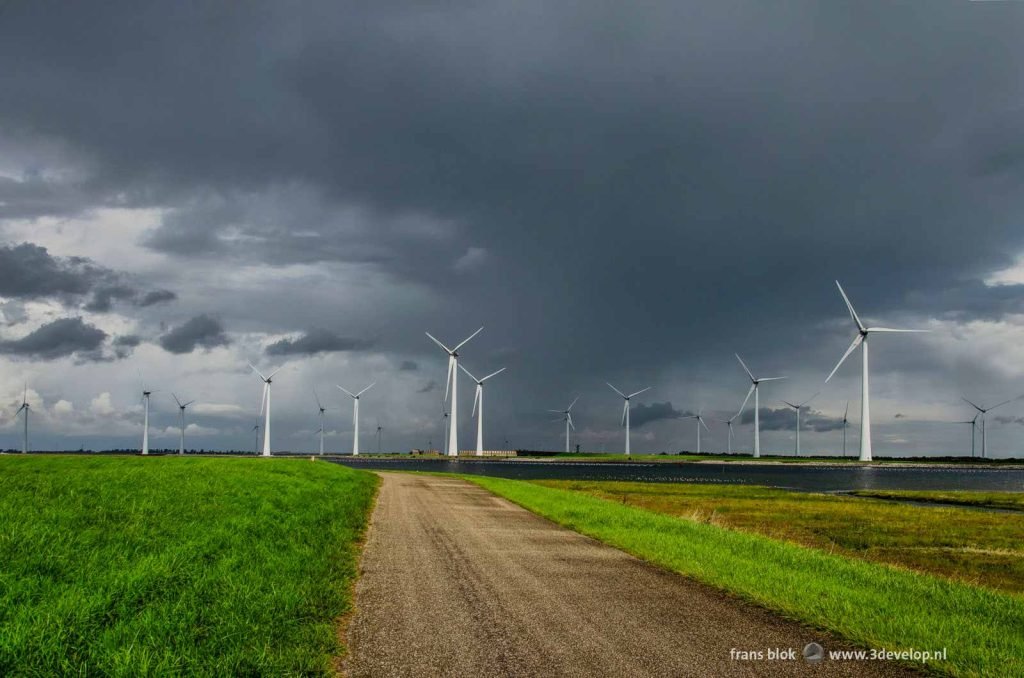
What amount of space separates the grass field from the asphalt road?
45.3ft

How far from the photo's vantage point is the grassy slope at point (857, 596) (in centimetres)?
1142

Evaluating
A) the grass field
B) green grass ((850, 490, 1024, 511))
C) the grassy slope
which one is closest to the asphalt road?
the grassy slope

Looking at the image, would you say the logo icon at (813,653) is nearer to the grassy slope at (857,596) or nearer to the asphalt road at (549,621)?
the asphalt road at (549,621)

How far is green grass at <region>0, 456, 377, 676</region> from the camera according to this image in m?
9.33

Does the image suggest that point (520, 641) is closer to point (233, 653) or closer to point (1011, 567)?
point (233, 653)

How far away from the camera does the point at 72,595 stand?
11781mm

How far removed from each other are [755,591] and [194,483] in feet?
81.7

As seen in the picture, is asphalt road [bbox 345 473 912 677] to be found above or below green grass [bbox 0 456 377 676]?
below

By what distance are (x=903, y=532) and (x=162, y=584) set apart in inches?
1543

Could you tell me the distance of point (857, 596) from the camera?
14.9 metres

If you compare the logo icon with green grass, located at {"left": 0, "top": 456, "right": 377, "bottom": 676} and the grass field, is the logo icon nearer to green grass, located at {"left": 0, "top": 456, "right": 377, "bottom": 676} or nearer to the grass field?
green grass, located at {"left": 0, "top": 456, "right": 377, "bottom": 676}

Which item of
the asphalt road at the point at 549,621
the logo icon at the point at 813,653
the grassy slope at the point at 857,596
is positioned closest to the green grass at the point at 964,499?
the grassy slope at the point at 857,596

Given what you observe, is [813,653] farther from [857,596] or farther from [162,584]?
[162,584]

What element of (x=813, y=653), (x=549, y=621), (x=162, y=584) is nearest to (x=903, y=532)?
(x=813, y=653)
